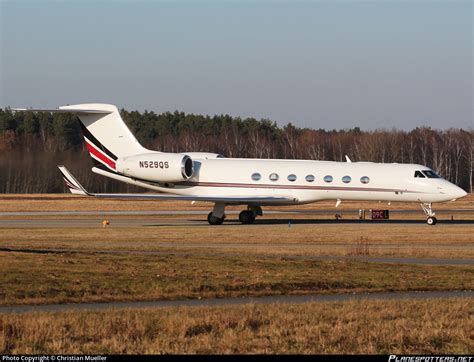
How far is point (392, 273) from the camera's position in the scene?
2070cm

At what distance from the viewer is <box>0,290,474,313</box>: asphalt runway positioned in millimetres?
15297

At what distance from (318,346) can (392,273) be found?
9277 mm

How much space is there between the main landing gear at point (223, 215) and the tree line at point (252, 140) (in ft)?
158

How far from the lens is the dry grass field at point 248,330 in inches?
458

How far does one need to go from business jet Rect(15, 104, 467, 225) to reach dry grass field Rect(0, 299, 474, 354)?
2627cm

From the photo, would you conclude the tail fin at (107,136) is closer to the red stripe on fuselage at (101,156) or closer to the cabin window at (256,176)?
the red stripe on fuselage at (101,156)

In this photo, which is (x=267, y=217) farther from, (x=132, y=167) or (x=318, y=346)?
(x=318, y=346)

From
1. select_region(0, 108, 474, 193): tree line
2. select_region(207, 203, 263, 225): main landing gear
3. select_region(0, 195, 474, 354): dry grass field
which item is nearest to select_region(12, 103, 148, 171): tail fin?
select_region(207, 203, 263, 225): main landing gear

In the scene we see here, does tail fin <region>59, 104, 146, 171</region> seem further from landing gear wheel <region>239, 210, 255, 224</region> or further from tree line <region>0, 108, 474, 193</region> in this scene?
tree line <region>0, 108, 474, 193</region>

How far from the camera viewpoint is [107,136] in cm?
4512

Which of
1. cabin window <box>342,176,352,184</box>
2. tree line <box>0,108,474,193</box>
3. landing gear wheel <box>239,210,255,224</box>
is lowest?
landing gear wheel <box>239,210,255,224</box>

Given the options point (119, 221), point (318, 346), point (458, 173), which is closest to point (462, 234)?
point (119, 221)

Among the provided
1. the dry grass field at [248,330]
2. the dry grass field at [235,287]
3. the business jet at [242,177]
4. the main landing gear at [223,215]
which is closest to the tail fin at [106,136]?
the business jet at [242,177]

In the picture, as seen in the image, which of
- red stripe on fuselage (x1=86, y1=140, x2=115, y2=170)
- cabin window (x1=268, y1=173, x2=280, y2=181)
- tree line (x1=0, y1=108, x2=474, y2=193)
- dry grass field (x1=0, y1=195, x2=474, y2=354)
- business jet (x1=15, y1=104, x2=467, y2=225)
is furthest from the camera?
tree line (x1=0, y1=108, x2=474, y2=193)
